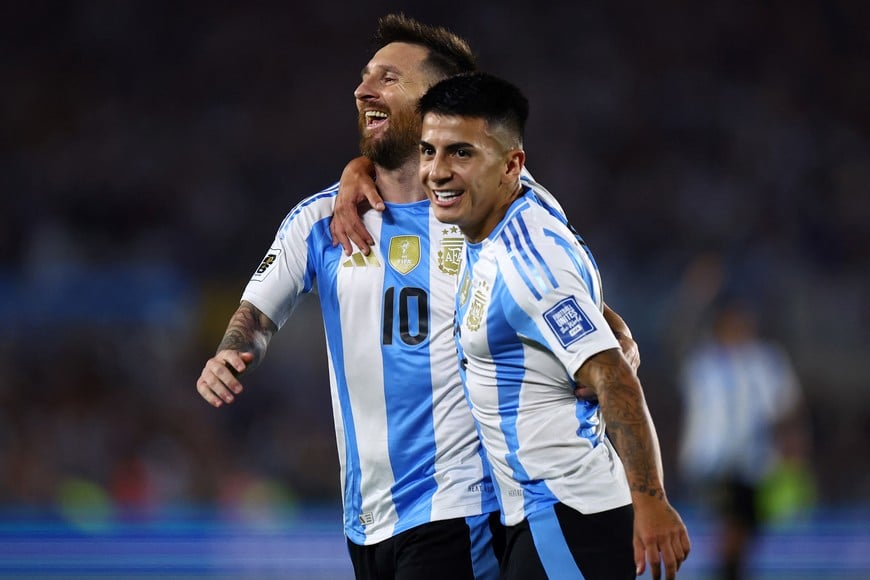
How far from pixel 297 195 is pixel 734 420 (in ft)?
23.8

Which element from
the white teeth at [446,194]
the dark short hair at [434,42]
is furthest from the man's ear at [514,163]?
the dark short hair at [434,42]

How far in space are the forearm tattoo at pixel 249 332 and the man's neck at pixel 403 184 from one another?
1.97 ft

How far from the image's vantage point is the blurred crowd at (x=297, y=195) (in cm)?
1202

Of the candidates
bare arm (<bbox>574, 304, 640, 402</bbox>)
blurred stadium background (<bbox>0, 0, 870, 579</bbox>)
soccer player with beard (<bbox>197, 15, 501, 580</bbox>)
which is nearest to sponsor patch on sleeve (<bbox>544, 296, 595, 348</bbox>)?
bare arm (<bbox>574, 304, 640, 402</bbox>)

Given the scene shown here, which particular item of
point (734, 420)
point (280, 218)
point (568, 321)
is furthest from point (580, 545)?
point (280, 218)

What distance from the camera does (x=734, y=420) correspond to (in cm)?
872

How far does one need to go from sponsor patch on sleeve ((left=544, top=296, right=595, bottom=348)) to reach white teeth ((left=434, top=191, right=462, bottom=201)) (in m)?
0.53

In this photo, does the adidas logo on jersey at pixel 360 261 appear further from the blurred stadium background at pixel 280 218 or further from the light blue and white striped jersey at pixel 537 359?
the blurred stadium background at pixel 280 218

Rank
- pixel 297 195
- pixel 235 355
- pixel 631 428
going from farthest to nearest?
1. pixel 297 195
2. pixel 235 355
3. pixel 631 428

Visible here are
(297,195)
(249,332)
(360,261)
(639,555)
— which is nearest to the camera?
(639,555)

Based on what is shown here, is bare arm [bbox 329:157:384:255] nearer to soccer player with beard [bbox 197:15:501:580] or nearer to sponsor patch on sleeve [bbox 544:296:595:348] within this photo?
soccer player with beard [bbox 197:15:501:580]

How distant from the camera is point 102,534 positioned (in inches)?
411

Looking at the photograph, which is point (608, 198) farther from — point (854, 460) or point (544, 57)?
point (854, 460)

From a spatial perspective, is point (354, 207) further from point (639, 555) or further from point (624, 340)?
point (639, 555)
